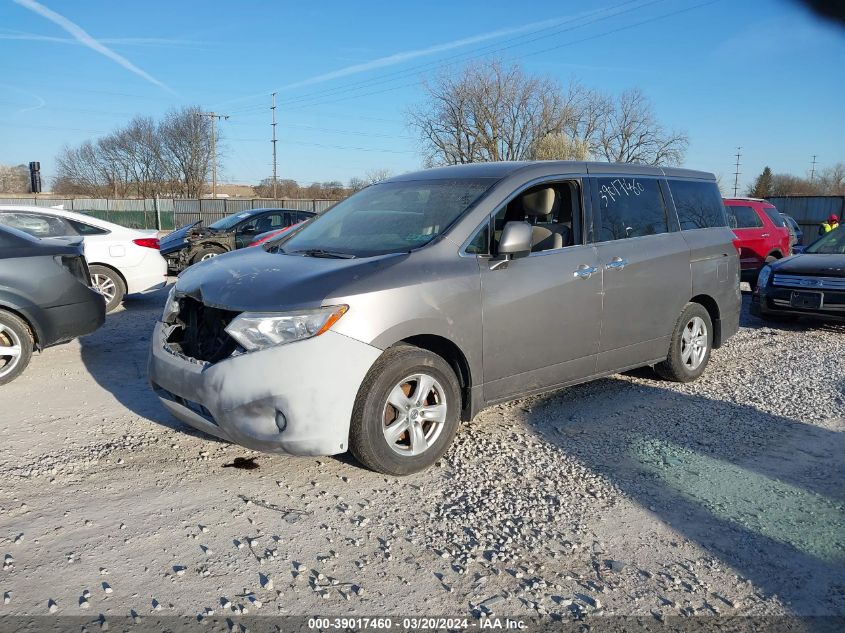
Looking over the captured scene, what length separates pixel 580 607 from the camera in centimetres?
275

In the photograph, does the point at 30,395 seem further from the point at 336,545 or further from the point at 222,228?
the point at 222,228

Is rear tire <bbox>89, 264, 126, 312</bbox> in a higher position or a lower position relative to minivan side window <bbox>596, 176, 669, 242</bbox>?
lower

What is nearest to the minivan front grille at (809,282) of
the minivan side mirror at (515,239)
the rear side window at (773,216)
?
the rear side window at (773,216)

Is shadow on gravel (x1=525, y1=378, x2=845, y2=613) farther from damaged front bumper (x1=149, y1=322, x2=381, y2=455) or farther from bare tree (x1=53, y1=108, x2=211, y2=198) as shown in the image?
bare tree (x1=53, y1=108, x2=211, y2=198)

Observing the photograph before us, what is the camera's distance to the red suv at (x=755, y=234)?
12383 mm

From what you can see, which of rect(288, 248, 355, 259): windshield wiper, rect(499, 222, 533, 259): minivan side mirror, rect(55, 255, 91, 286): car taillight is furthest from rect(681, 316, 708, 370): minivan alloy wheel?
rect(55, 255, 91, 286): car taillight

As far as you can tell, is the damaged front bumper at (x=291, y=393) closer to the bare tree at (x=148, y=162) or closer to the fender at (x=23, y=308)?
the fender at (x=23, y=308)

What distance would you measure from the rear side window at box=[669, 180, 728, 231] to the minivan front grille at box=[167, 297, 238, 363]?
4.04 m

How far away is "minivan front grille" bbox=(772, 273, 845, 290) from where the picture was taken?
8287mm

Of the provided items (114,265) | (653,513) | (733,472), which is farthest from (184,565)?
(114,265)

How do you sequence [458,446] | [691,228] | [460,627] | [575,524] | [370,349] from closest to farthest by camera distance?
[460,627], [575,524], [370,349], [458,446], [691,228]

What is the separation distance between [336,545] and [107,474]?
166cm

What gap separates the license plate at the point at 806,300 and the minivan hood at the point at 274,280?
663 centimetres

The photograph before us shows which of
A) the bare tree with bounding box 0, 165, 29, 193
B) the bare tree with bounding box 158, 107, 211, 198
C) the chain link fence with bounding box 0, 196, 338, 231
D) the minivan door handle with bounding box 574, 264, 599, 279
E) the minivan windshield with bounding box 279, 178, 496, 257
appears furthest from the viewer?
the bare tree with bounding box 0, 165, 29, 193
